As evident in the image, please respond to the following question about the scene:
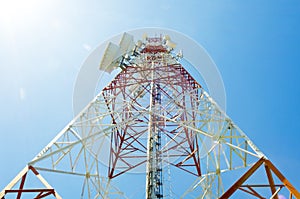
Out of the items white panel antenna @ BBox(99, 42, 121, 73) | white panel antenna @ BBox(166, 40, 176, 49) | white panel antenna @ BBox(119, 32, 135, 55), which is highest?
white panel antenna @ BBox(166, 40, 176, 49)

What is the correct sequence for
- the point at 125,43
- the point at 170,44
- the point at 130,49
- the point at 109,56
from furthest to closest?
the point at 170,44
the point at 130,49
the point at 125,43
the point at 109,56

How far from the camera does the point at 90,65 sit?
40.0ft

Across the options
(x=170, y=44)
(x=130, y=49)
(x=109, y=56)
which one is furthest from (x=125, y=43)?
(x=170, y=44)

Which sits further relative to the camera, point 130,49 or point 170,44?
point 170,44

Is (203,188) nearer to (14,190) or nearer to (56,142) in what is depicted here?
(56,142)

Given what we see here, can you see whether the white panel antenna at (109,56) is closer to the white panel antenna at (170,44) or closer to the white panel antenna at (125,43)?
the white panel antenna at (125,43)

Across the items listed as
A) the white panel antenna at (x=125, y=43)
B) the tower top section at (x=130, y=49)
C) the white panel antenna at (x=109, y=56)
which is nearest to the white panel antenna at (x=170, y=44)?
the tower top section at (x=130, y=49)

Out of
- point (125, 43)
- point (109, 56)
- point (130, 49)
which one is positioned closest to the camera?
point (109, 56)

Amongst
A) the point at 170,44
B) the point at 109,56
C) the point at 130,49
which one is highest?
the point at 170,44

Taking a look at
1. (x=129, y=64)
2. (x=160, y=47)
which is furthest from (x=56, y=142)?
(x=160, y=47)

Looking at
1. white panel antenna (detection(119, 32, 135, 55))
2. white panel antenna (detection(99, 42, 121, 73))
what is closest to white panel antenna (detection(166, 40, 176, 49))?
white panel antenna (detection(119, 32, 135, 55))

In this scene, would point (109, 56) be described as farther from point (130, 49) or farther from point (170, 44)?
point (170, 44)

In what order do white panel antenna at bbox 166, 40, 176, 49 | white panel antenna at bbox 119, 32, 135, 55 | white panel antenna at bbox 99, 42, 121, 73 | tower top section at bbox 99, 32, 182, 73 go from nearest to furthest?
white panel antenna at bbox 99, 42, 121, 73, tower top section at bbox 99, 32, 182, 73, white panel antenna at bbox 119, 32, 135, 55, white panel antenna at bbox 166, 40, 176, 49

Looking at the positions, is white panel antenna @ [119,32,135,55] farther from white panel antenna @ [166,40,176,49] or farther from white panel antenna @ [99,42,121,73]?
white panel antenna @ [166,40,176,49]
